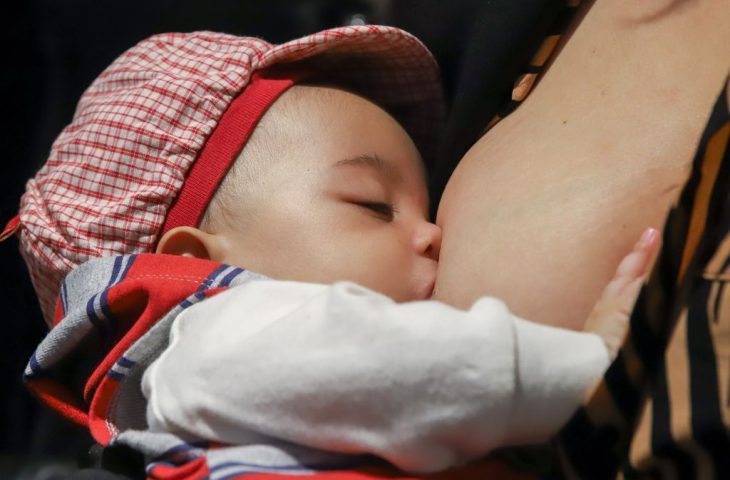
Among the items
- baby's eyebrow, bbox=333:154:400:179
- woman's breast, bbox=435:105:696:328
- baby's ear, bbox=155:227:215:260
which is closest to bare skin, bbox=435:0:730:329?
woman's breast, bbox=435:105:696:328

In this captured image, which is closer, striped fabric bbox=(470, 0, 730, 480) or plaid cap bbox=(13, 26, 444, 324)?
striped fabric bbox=(470, 0, 730, 480)

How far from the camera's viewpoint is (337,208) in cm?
99

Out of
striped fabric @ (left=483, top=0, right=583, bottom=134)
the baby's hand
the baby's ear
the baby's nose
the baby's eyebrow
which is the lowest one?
the baby's ear

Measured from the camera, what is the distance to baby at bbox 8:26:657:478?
2.18ft

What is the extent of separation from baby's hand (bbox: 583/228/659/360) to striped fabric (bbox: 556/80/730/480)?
35mm

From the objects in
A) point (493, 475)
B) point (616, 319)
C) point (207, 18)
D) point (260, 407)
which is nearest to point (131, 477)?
point (260, 407)

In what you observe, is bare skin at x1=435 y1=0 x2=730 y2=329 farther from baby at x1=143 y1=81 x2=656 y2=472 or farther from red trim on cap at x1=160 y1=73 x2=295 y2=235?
red trim on cap at x1=160 y1=73 x2=295 y2=235

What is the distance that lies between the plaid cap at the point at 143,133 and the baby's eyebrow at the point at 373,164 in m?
0.19

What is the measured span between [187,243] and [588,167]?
479 mm

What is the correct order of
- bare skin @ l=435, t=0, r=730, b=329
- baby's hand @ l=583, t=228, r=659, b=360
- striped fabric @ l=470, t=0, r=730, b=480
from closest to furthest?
striped fabric @ l=470, t=0, r=730, b=480, baby's hand @ l=583, t=228, r=659, b=360, bare skin @ l=435, t=0, r=730, b=329

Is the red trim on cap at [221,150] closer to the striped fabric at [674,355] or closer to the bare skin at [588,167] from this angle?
the bare skin at [588,167]

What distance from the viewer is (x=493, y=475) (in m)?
0.73

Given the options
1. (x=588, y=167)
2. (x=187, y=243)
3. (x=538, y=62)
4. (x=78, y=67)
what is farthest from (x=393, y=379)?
(x=78, y=67)

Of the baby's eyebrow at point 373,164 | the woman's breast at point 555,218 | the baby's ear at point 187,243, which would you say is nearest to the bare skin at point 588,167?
the woman's breast at point 555,218
